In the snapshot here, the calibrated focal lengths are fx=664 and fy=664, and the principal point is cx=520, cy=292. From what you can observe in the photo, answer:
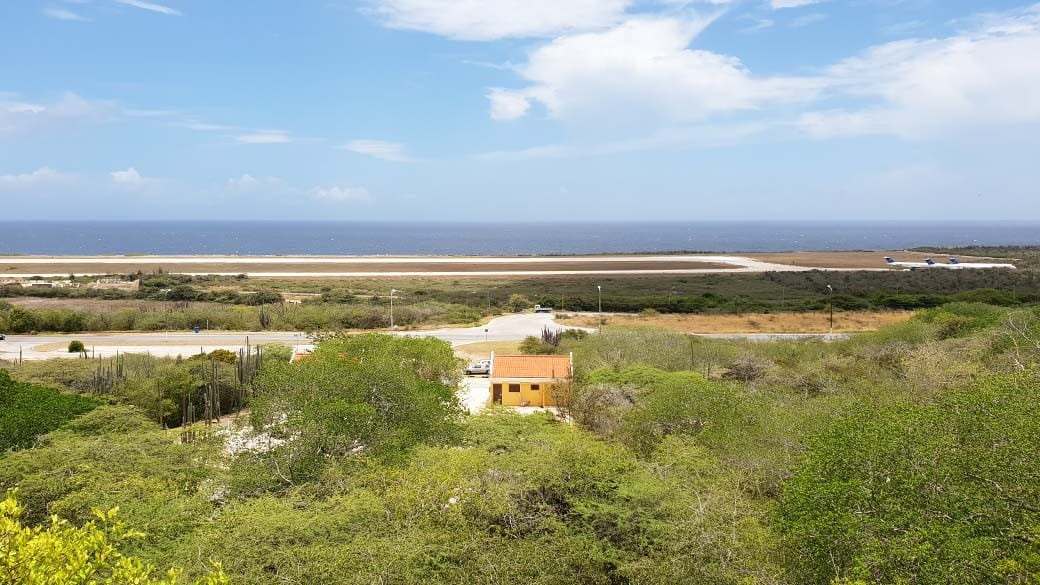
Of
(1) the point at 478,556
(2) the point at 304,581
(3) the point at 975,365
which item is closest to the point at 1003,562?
(1) the point at 478,556

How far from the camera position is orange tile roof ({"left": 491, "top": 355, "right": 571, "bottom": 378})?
3438 cm

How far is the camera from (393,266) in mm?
121500

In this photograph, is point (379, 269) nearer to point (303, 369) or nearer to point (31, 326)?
point (31, 326)

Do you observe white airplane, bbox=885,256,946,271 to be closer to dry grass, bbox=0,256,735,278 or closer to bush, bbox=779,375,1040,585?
dry grass, bbox=0,256,735,278

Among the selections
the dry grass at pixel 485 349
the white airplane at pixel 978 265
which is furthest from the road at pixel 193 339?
the white airplane at pixel 978 265

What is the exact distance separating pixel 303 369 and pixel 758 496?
15384 mm

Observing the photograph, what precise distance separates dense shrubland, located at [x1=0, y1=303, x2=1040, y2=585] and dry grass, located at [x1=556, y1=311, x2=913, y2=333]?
117 ft

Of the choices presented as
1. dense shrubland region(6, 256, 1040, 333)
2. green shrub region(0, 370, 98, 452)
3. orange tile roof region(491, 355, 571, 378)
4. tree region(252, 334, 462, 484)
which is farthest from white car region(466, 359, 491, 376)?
green shrub region(0, 370, 98, 452)

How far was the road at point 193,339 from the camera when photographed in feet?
158

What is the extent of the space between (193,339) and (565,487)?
1829 inches

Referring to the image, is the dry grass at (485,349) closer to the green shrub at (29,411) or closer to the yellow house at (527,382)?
the yellow house at (527,382)

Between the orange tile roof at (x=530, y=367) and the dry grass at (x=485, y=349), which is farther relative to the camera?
the dry grass at (x=485, y=349)

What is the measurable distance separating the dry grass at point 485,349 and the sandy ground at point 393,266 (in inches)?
2170

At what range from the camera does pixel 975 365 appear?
2948cm
